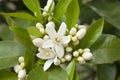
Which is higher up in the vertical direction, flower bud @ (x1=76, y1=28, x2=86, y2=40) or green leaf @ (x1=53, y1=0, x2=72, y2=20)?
green leaf @ (x1=53, y1=0, x2=72, y2=20)

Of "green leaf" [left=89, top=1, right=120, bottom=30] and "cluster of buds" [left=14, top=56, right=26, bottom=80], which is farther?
"green leaf" [left=89, top=1, right=120, bottom=30]

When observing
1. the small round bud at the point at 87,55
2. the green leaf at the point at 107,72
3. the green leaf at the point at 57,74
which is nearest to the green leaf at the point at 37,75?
the green leaf at the point at 57,74

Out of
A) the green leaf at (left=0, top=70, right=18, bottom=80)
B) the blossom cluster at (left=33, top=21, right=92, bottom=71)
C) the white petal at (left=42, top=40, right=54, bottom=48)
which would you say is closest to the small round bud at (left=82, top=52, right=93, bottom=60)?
the blossom cluster at (left=33, top=21, right=92, bottom=71)

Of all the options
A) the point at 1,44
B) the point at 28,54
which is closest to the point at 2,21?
the point at 1,44

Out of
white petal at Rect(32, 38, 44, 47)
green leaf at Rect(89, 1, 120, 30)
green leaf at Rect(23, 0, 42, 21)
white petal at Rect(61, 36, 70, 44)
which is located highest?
green leaf at Rect(23, 0, 42, 21)

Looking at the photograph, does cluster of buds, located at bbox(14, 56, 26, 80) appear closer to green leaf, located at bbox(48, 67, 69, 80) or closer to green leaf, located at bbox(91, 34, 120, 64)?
green leaf, located at bbox(48, 67, 69, 80)

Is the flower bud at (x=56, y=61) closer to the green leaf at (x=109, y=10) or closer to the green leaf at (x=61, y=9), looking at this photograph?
the green leaf at (x=61, y=9)

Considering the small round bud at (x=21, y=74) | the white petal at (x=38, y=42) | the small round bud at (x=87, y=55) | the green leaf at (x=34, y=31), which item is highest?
the green leaf at (x=34, y=31)
